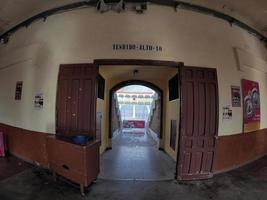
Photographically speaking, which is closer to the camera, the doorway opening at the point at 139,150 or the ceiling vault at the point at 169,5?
the ceiling vault at the point at 169,5

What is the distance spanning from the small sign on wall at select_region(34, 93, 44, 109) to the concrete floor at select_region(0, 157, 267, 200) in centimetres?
140

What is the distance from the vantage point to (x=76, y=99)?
4367mm

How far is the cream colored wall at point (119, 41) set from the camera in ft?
14.3

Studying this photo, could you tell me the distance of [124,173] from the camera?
4.70 meters

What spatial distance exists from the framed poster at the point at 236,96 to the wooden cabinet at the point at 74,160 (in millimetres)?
3160

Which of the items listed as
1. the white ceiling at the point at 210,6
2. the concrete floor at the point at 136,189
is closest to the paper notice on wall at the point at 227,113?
the concrete floor at the point at 136,189

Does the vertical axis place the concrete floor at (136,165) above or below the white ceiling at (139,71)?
below

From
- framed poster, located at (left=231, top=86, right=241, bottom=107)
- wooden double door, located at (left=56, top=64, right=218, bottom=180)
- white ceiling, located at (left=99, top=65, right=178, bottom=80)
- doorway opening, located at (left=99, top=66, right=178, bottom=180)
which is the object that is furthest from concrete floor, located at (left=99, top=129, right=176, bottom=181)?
white ceiling, located at (left=99, top=65, right=178, bottom=80)

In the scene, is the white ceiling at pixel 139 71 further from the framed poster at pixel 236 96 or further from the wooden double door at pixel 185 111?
the framed poster at pixel 236 96

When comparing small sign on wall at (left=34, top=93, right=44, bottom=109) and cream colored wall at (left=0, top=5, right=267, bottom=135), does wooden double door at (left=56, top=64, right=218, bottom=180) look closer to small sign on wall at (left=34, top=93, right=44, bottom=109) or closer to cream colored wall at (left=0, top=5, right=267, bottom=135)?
cream colored wall at (left=0, top=5, right=267, bottom=135)

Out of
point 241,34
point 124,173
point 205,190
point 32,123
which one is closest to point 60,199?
point 124,173

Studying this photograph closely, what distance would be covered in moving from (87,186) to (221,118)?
3.06 metres

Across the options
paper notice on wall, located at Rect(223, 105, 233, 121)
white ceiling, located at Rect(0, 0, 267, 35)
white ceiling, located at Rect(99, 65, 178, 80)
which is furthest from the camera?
white ceiling, located at Rect(99, 65, 178, 80)

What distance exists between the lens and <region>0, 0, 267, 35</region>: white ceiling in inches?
177
